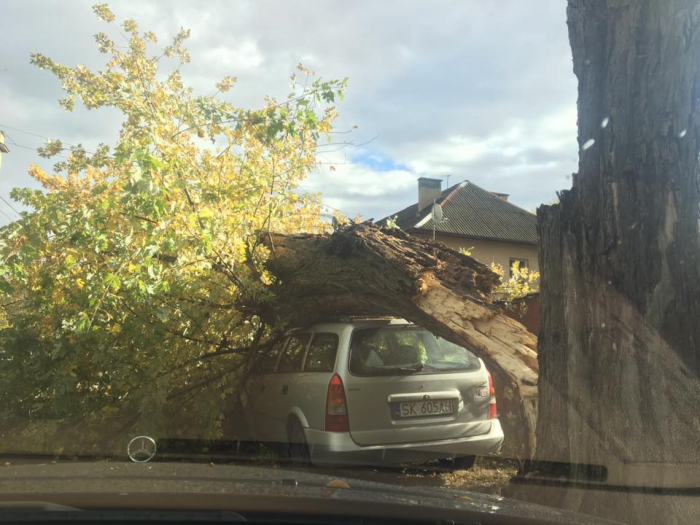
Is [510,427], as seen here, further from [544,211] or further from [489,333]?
[544,211]

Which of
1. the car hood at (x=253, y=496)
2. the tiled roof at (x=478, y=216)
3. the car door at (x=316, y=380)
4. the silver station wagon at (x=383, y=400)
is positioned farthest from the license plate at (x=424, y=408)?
the tiled roof at (x=478, y=216)

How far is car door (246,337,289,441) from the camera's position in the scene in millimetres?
7580

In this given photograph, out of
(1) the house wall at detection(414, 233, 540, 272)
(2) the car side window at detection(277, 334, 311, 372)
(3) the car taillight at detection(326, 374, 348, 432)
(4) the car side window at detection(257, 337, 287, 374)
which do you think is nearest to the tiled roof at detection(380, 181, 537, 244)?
(1) the house wall at detection(414, 233, 540, 272)

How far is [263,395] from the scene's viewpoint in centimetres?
775

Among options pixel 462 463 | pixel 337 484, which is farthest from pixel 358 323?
pixel 337 484

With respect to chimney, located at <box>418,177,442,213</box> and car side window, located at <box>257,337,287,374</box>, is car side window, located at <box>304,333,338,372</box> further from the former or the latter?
chimney, located at <box>418,177,442,213</box>

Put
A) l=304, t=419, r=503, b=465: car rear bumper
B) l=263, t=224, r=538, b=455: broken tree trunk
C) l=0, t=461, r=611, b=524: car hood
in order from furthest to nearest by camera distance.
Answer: l=304, t=419, r=503, b=465: car rear bumper < l=263, t=224, r=538, b=455: broken tree trunk < l=0, t=461, r=611, b=524: car hood

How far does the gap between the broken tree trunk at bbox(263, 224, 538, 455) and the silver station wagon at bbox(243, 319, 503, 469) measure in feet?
1.22

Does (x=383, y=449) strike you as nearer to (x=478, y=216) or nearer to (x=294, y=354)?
Result: (x=294, y=354)

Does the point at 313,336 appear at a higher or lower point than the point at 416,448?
higher

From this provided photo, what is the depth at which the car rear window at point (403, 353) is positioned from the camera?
Result: 6.59 m

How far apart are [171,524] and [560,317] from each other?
107 inches

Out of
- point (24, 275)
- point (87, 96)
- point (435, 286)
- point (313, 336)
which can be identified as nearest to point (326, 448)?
point (313, 336)

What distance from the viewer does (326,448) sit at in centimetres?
632
